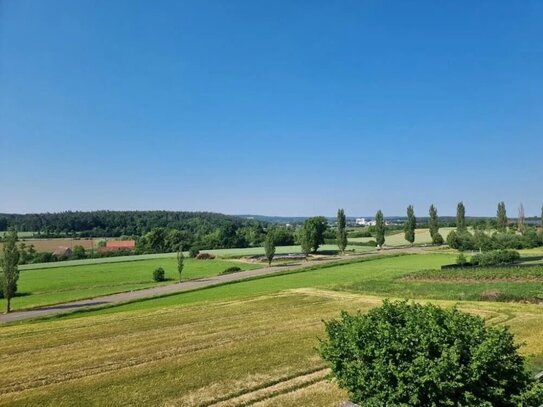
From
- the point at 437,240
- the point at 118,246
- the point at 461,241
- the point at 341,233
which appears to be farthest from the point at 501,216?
the point at 118,246

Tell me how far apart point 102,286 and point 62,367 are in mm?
41180

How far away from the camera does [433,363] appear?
8.78 meters

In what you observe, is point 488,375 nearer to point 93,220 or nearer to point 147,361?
point 147,361

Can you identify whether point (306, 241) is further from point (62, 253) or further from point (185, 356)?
point (185, 356)

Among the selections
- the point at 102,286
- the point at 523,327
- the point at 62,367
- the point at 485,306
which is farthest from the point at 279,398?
the point at 102,286

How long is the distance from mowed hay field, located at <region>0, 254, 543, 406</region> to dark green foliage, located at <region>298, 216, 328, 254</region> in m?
59.0

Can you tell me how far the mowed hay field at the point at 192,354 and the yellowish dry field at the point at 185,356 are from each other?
4 cm

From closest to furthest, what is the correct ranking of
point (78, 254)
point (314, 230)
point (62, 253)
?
point (314, 230)
point (78, 254)
point (62, 253)

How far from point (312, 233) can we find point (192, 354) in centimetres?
8110

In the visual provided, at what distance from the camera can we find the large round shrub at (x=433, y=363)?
8.67 meters

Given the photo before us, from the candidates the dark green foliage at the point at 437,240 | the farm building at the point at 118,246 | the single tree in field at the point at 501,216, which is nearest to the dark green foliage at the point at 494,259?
the dark green foliage at the point at 437,240

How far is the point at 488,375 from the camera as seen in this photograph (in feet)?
29.1

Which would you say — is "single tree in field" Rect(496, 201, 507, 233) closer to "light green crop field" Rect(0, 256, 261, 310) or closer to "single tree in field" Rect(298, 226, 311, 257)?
"single tree in field" Rect(298, 226, 311, 257)

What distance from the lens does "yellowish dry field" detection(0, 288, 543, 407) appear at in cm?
1439
